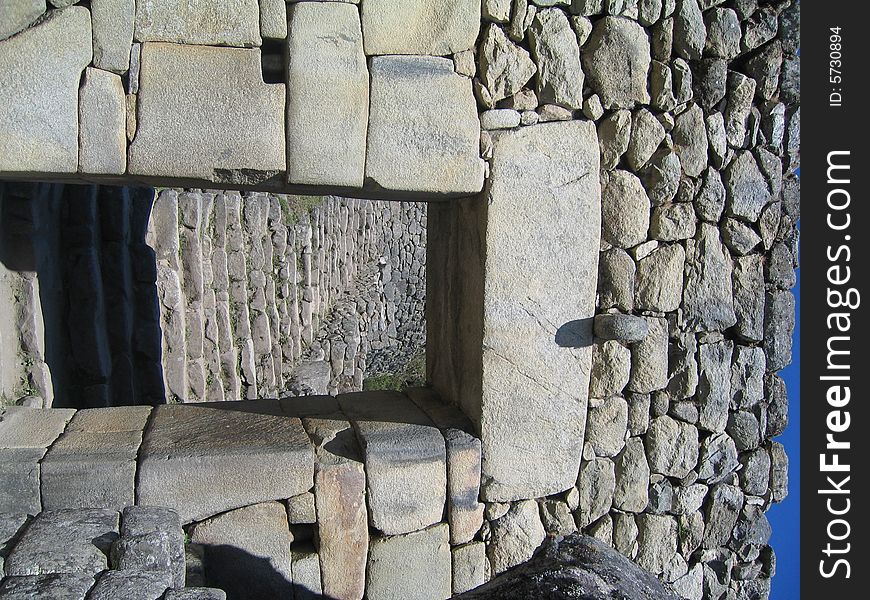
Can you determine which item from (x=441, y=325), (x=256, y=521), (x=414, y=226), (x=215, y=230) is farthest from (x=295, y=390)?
(x=414, y=226)

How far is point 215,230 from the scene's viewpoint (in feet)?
20.5

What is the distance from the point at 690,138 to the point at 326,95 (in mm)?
1625

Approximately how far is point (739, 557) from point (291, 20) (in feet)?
10.6

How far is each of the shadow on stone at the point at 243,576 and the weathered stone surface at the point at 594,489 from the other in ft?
4.28

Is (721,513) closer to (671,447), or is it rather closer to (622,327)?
(671,447)

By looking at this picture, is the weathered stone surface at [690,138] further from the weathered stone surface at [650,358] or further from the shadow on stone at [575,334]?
the shadow on stone at [575,334]

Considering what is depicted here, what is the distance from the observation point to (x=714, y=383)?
3.63 m

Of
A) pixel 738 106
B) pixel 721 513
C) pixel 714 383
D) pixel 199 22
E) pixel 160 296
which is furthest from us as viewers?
pixel 160 296

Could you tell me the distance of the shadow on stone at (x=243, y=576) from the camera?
124 inches

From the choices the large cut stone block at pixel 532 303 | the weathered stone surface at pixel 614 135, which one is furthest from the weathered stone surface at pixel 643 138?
the large cut stone block at pixel 532 303

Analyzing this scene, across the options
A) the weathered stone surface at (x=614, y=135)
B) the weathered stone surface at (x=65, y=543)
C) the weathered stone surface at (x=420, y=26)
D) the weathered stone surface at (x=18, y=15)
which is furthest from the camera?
the weathered stone surface at (x=614, y=135)

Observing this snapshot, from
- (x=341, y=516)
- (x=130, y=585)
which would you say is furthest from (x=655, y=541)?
(x=130, y=585)

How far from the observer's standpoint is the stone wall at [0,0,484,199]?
8.96 ft
